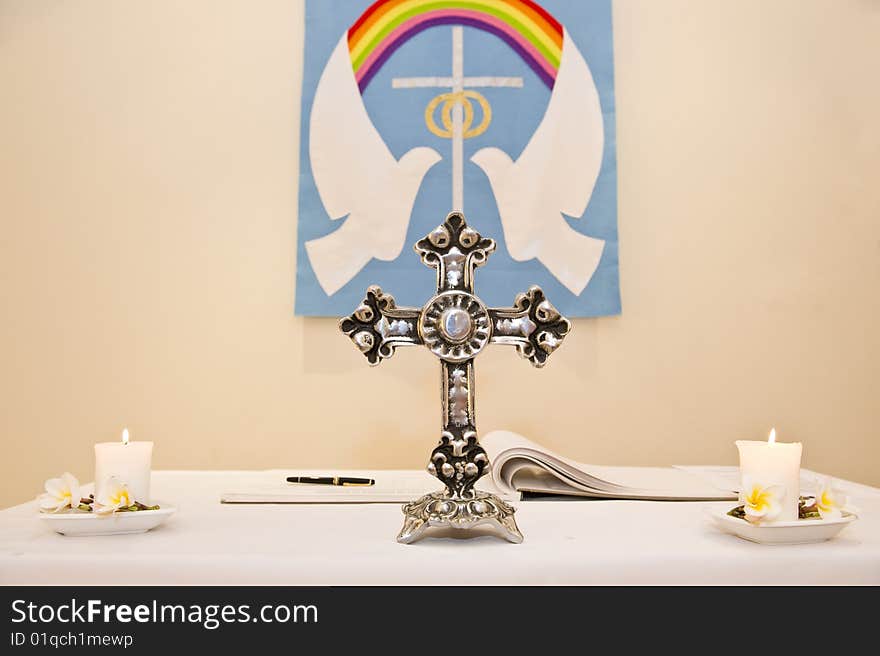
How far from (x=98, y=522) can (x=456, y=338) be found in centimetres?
37

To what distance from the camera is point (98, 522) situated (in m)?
0.70

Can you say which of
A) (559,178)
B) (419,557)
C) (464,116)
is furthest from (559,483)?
(464,116)

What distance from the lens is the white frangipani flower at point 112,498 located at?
706 mm

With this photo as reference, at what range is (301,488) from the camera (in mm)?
997

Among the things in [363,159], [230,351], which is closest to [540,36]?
[363,159]

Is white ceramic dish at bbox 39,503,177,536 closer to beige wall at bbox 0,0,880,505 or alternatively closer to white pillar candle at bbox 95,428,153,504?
white pillar candle at bbox 95,428,153,504

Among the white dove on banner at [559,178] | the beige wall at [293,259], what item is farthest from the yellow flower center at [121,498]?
the white dove on banner at [559,178]

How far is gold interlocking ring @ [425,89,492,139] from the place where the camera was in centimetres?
193

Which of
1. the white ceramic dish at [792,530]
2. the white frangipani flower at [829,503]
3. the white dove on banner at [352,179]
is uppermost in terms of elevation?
the white dove on banner at [352,179]

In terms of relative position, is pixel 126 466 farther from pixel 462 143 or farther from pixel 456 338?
pixel 462 143

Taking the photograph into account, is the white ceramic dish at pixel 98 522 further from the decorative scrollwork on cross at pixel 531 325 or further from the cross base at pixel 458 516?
the decorative scrollwork on cross at pixel 531 325

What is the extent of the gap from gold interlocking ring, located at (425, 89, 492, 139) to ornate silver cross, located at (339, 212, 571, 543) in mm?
1208

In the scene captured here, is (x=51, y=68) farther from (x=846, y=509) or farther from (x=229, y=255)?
(x=846, y=509)

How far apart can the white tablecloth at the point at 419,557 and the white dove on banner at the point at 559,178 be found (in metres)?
1.20
